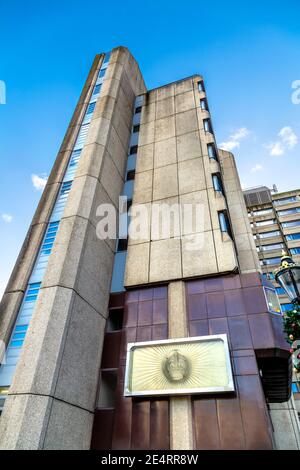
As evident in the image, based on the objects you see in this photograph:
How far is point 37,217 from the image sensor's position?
53.3 feet

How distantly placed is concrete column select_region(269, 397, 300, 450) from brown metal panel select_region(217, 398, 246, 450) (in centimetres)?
870

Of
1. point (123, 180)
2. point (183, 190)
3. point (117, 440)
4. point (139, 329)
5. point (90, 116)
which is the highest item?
point (90, 116)

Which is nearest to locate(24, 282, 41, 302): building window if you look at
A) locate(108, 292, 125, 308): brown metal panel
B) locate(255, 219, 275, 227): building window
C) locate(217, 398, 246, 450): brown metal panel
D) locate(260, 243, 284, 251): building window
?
locate(108, 292, 125, 308): brown metal panel

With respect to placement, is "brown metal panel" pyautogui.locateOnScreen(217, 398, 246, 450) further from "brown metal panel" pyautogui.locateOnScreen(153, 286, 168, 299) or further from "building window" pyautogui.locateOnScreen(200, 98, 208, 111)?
"building window" pyautogui.locateOnScreen(200, 98, 208, 111)

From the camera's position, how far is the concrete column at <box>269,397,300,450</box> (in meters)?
16.2

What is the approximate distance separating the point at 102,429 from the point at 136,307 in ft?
17.3

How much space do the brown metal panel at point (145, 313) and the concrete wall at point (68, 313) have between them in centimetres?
196

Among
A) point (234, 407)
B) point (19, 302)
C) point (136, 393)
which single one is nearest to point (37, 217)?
point (19, 302)

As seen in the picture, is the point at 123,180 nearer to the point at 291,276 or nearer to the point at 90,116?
the point at 90,116

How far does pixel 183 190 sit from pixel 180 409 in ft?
38.5

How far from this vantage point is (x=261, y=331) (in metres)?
11.6

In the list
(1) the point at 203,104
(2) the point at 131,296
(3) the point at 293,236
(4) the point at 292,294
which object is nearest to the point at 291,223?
(3) the point at 293,236

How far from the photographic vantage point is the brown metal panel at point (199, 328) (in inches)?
488

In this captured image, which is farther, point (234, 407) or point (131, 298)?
point (131, 298)
